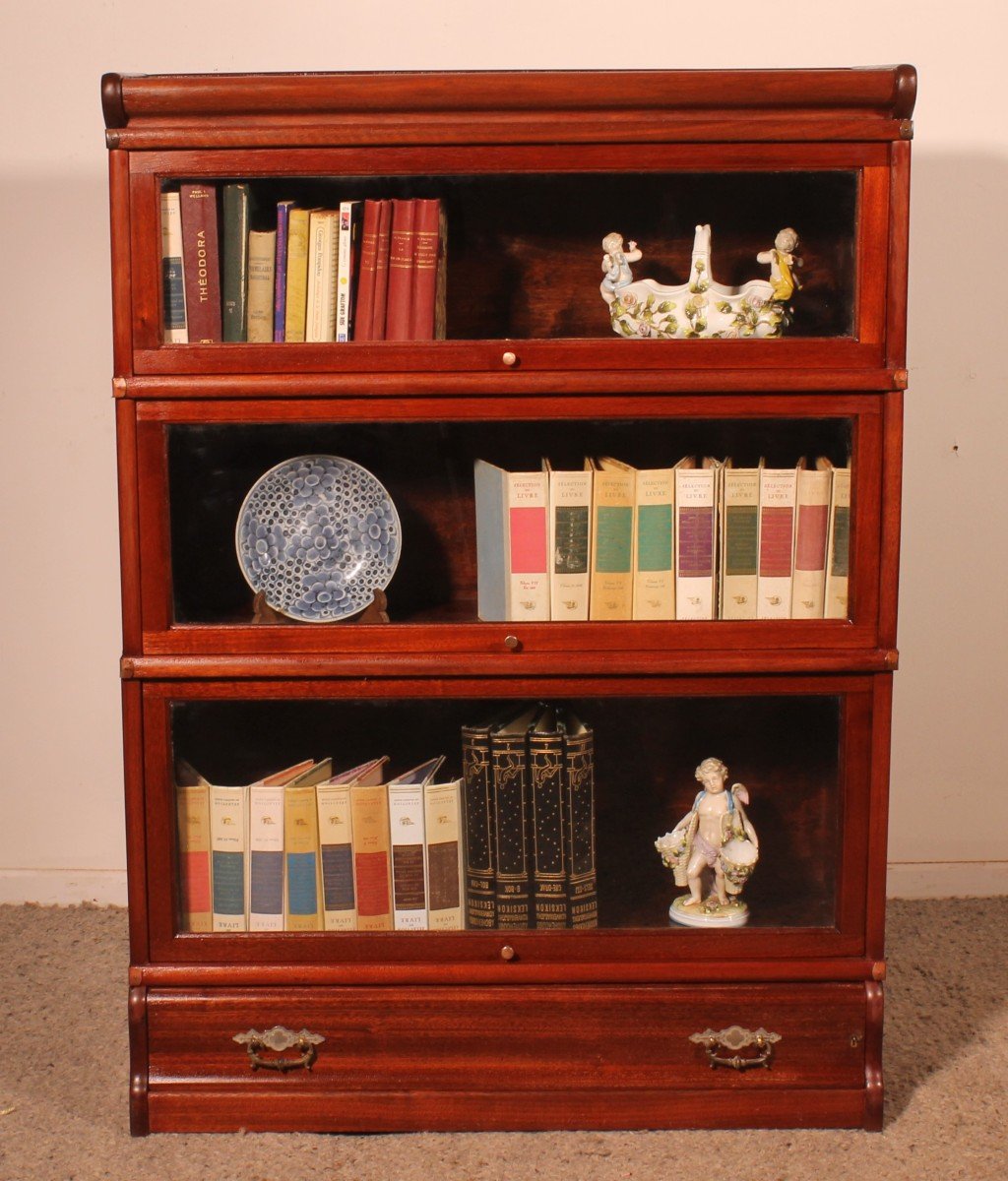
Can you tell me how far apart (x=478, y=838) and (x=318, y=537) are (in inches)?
19.4

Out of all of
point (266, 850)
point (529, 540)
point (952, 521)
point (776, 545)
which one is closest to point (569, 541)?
point (529, 540)

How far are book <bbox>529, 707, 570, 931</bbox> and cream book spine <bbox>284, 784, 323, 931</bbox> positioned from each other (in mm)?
313

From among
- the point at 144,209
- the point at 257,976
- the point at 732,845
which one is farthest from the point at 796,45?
the point at 257,976

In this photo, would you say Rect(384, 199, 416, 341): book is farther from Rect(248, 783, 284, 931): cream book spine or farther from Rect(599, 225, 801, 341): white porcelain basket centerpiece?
Rect(248, 783, 284, 931): cream book spine

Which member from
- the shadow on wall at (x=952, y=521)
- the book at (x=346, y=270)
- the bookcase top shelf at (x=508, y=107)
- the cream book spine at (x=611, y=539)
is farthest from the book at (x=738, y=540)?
the shadow on wall at (x=952, y=521)

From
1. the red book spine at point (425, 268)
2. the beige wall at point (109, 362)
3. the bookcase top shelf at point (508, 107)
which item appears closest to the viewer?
the bookcase top shelf at point (508, 107)

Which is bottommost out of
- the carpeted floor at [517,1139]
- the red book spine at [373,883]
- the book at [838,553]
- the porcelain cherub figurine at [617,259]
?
the carpeted floor at [517,1139]

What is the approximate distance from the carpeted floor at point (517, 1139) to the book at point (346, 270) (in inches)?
43.9

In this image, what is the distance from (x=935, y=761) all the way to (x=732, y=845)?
33.0 inches

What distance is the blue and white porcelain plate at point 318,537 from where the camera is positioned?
1675mm

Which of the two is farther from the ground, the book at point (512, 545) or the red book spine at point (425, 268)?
the red book spine at point (425, 268)

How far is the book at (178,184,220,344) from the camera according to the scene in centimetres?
159

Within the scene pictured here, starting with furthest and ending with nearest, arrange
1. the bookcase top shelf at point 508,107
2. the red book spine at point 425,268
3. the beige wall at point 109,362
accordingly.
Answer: the beige wall at point 109,362, the red book spine at point 425,268, the bookcase top shelf at point 508,107

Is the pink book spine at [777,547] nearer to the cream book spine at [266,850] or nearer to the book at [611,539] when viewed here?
the book at [611,539]
